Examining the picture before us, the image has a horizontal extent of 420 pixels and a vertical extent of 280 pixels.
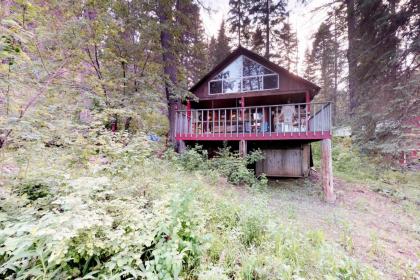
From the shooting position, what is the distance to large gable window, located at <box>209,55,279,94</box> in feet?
34.5

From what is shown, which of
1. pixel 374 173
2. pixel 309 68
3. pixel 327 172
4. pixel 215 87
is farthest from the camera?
pixel 309 68

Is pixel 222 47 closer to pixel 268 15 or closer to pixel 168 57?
pixel 268 15

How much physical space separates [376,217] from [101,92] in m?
8.49

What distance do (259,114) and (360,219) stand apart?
7.30 m

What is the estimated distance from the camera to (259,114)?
1187 centimetres

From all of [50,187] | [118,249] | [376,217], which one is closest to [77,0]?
[50,187]

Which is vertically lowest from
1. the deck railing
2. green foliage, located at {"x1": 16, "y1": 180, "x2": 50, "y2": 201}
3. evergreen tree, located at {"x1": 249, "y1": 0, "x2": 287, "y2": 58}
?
green foliage, located at {"x1": 16, "y1": 180, "x2": 50, "y2": 201}

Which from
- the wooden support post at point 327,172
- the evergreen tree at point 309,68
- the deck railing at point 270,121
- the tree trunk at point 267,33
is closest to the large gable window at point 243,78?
the deck railing at point 270,121

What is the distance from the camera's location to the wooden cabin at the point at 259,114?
8036 millimetres

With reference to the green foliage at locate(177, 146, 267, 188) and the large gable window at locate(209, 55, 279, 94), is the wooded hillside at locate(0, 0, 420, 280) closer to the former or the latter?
the green foliage at locate(177, 146, 267, 188)

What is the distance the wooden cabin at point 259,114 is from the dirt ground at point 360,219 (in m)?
1.10

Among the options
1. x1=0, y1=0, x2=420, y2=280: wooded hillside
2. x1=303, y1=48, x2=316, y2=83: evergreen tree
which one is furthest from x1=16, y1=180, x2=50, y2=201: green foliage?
x1=303, y1=48, x2=316, y2=83: evergreen tree

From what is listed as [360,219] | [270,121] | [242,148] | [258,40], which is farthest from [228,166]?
[258,40]

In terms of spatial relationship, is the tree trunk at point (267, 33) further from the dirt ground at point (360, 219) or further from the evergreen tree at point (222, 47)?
the dirt ground at point (360, 219)
